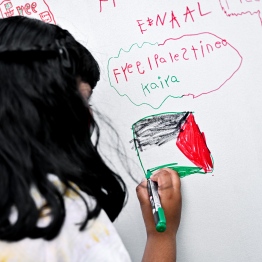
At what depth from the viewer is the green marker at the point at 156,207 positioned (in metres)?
0.67

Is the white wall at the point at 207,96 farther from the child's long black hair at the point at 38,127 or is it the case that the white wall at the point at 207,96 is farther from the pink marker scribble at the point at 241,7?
the child's long black hair at the point at 38,127

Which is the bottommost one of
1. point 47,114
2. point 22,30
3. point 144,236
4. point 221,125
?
point 144,236

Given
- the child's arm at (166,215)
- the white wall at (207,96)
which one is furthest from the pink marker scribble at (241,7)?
the child's arm at (166,215)

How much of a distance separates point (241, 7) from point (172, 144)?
26 centimetres

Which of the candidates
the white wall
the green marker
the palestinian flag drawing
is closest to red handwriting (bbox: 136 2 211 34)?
the white wall

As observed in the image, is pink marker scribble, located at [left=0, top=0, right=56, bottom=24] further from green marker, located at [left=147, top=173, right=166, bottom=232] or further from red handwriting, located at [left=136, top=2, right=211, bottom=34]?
green marker, located at [left=147, top=173, right=166, bottom=232]

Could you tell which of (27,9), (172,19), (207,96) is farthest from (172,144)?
(27,9)

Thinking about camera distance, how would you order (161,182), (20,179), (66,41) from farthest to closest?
(161,182)
(66,41)
(20,179)

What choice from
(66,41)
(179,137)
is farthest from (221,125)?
(66,41)

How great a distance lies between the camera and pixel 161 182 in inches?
29.5

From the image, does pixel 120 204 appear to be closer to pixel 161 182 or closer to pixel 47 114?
pixel 161 182

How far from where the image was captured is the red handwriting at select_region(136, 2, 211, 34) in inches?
28.5

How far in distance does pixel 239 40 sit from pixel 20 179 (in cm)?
43

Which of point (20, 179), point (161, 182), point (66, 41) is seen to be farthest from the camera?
point (161, 182)
